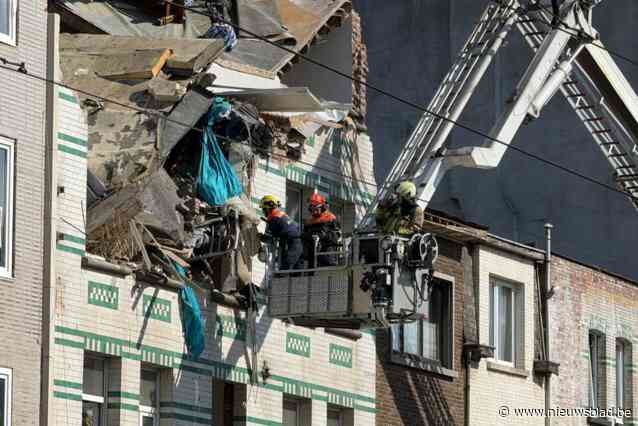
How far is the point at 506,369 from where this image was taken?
4153cm

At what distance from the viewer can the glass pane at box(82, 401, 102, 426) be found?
30922mm

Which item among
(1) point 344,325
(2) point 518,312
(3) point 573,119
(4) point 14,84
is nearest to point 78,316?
(4) point 14,84

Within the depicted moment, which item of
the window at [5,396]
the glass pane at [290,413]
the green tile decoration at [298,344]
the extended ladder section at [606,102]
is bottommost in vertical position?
the window at [5,396]

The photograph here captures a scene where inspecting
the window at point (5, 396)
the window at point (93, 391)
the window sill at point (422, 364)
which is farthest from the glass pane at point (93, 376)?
the window sill at point (422, 364)

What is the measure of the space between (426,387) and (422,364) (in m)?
0.43

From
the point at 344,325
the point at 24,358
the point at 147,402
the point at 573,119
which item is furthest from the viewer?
the point at 573,119

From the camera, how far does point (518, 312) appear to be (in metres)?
42.5

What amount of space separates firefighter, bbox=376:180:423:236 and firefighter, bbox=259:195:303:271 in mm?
1327

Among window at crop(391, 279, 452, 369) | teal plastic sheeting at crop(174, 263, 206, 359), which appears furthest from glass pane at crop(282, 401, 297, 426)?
window at crop(391, 279, 452, 369)

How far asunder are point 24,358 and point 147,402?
356cm

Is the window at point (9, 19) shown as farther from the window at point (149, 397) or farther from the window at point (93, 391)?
the window at point (149, 397)

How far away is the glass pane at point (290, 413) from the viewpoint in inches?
1404

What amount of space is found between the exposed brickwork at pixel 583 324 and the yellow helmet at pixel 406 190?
986 cm

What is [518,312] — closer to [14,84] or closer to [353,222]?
[353,222]
